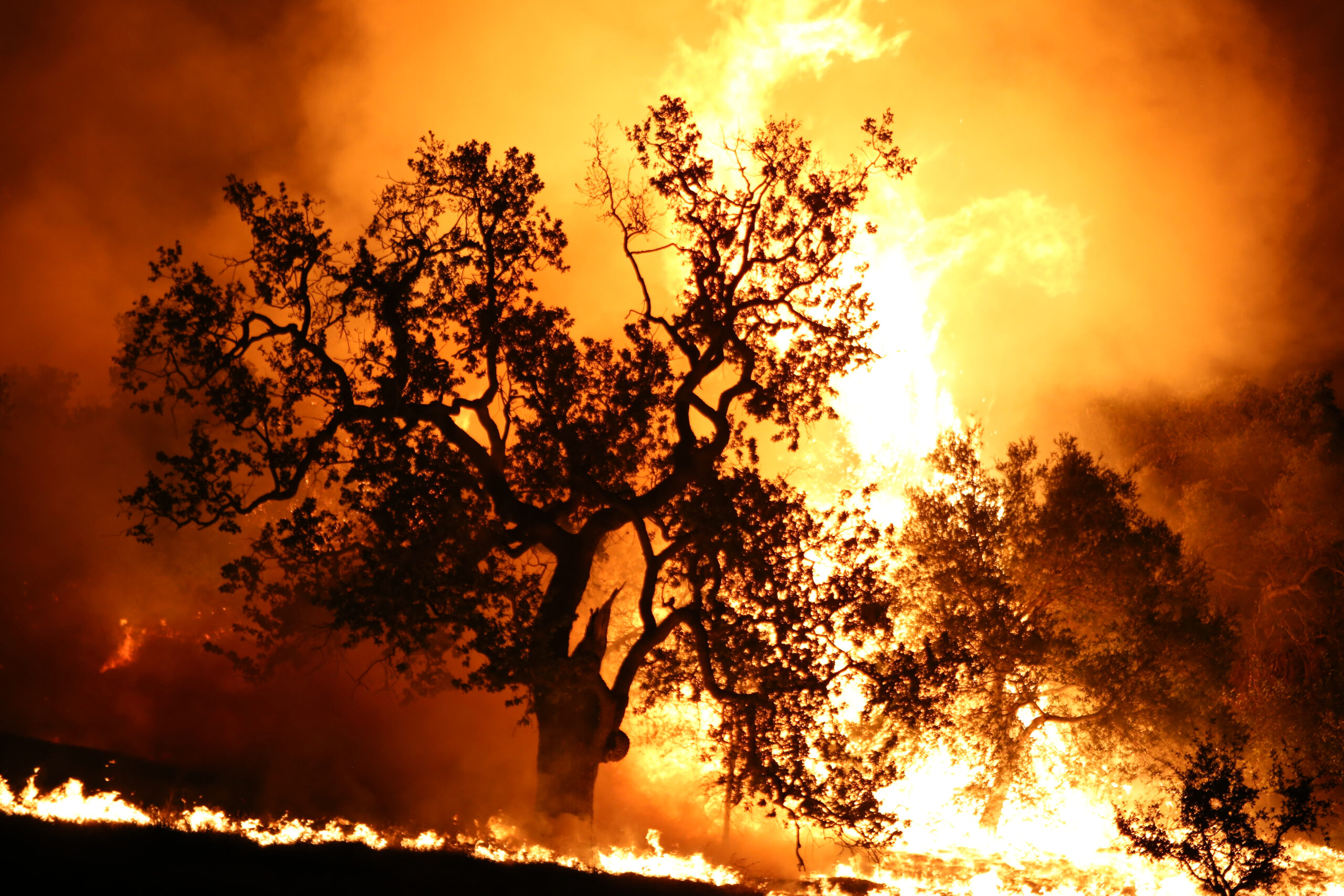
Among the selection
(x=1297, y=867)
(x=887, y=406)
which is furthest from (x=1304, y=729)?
(x=887, y=406)

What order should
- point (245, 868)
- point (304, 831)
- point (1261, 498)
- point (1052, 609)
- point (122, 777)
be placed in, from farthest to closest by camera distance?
1. point (1261, 498)
2. point (1052, 609)
3. point (122, 777)
4. point (304, 831)
5. point (245, 868)

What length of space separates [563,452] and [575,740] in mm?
5594

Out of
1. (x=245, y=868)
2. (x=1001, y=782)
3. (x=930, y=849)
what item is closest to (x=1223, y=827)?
(x=1001, y=782)

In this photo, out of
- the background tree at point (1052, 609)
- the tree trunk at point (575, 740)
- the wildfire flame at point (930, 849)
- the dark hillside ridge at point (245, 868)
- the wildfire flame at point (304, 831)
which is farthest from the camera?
the background tree at point (1052, 609)

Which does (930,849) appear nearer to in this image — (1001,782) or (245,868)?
(1001,782)

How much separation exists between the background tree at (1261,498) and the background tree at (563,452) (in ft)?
96.2

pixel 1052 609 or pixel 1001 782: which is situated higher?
pixel 1052 609

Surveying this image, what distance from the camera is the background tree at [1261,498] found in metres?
42.6

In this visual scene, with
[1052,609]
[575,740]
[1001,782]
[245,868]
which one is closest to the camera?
[245,868]

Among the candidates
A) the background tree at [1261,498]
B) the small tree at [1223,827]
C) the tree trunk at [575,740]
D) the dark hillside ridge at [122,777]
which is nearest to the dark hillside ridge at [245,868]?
the tree trunk at [575,740]

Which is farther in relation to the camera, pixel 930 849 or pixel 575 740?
pixel 930 849

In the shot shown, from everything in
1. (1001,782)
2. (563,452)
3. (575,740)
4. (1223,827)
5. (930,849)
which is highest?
(563,452)

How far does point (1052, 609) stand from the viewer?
93.8 ft

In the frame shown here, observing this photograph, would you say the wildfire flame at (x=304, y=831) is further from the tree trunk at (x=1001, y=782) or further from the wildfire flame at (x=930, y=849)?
the tree trunk at (x=1001, y=782)
